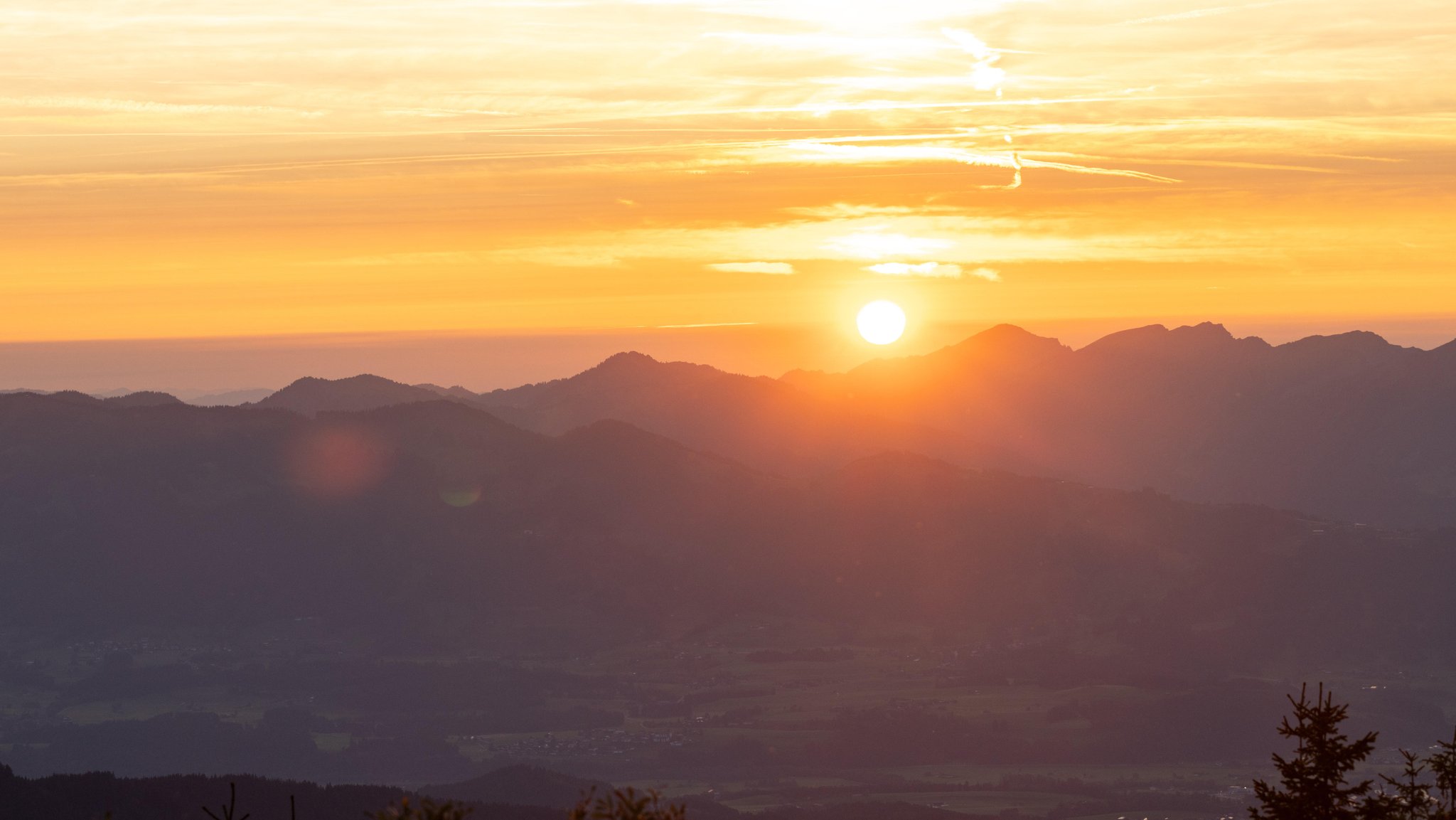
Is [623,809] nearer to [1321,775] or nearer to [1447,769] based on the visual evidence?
[1321,775]

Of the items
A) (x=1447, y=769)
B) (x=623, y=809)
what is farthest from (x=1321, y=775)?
(x=623, y=809)

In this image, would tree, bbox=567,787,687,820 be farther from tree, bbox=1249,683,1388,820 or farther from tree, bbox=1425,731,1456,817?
tree, bbox=1425,731,1456,817

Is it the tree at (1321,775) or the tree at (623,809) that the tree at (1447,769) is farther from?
the tree at (623,809)

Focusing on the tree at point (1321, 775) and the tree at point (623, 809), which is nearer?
the tree at point (623, 809)

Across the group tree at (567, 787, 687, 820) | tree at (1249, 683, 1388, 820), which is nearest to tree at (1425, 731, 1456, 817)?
tree at (1249, 683, 1388, 820)

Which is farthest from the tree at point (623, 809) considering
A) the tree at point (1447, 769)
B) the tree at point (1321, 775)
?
the tree at point (1447, 769)

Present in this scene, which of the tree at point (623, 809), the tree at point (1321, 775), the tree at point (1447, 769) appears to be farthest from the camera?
the tree at point (1447, 769)

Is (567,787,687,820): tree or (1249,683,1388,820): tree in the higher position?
(1249,683,1388,820): tree

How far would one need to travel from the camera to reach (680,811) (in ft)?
127

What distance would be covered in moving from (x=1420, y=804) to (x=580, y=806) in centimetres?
3947

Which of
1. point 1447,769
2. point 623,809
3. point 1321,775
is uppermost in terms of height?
point 1447,769

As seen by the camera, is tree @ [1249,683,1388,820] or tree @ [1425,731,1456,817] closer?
tree @ [1249,683,1388,820]

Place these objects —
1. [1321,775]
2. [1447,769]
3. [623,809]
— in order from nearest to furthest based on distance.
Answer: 1. [623,809]
2. [1321,775]
3. [1447,769]

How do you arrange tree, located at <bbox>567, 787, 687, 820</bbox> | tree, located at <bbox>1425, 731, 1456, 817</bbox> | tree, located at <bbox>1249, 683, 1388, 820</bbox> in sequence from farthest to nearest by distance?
tree, located at <bbox>1425, 731, 1456, 817</bbox>, tree, located at <bbox>1249, 683, 1388, 820</bbox>, tree, located at <bbox>567, 787, 687, 820</bbox>
